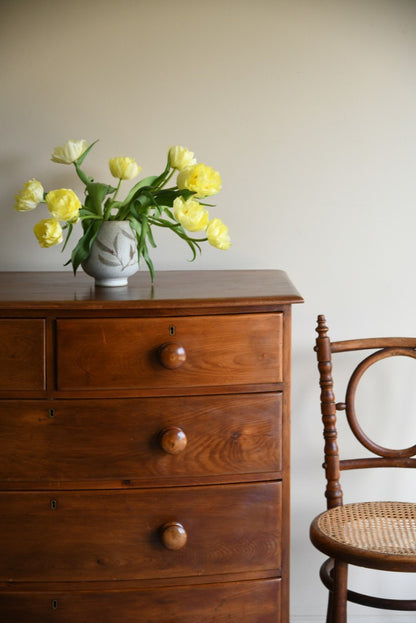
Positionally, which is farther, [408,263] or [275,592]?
[408,263]

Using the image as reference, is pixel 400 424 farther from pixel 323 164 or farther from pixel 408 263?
pixel 323 164

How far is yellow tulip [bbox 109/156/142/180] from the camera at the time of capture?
6.89 feet

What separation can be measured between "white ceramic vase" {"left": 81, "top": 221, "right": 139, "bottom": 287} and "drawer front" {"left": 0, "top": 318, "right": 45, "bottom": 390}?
239 millimetres

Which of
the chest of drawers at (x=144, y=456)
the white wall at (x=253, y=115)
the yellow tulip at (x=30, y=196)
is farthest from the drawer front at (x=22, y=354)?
the white wall at (x=253, y=115)

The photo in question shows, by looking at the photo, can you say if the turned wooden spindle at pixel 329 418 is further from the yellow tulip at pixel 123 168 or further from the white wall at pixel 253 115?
the yellow tulip at pixel 123 168

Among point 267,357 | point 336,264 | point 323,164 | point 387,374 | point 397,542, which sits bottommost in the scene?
point 397,542

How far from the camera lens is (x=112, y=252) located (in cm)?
192

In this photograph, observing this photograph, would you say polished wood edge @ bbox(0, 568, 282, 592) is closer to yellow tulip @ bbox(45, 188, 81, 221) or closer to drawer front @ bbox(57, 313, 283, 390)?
drawer front @ bbox(57, 313, 283, 390)

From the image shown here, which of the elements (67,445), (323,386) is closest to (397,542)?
(323,386)

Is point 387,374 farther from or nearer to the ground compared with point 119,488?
farther from the ground

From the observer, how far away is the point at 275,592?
6.16 feet

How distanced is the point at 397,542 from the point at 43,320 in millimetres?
1010

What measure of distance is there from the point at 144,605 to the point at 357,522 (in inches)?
22.6

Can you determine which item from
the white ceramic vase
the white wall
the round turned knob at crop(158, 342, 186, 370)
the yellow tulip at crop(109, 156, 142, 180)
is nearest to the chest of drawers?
the round turned knob at crop(158, 342, 186, 370)
